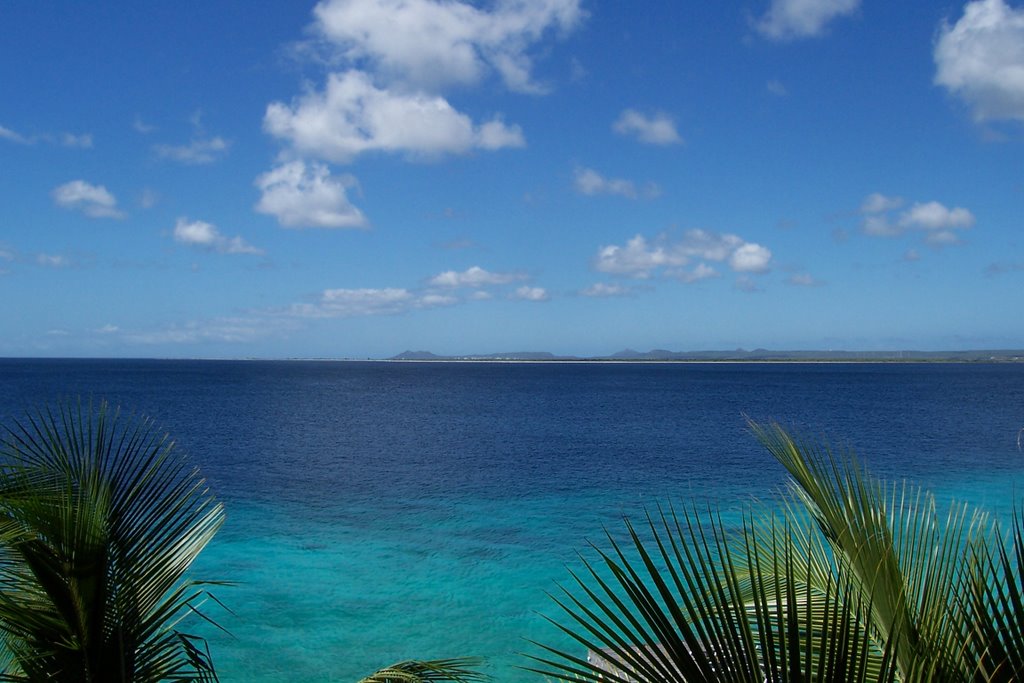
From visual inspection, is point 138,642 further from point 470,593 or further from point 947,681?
point 470,593

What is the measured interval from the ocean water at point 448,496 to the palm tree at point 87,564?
6.10ft

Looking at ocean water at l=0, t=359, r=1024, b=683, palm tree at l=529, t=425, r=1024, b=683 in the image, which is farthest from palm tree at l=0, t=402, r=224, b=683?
palm tree at l=529, t=425, r=1024, b=683

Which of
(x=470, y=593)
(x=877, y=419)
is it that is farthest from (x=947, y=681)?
(x=877, y=419)

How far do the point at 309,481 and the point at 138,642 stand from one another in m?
28.2

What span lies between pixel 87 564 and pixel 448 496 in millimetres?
24975

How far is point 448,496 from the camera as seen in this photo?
27.8 meters

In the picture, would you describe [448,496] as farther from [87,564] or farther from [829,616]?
[829,616]

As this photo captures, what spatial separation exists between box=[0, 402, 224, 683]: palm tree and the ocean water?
1.86 m

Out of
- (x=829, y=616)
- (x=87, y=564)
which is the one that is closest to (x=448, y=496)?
(x=87, y=564)

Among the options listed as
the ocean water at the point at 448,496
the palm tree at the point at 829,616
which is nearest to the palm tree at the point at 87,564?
the ocean water at the point at 448,496

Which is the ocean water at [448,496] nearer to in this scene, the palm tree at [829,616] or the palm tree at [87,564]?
the palm tree at [829,616]

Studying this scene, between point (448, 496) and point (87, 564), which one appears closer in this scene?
point (87, 564)

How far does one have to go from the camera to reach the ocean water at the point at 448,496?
14789 millimetres

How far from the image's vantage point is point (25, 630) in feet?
10.8
